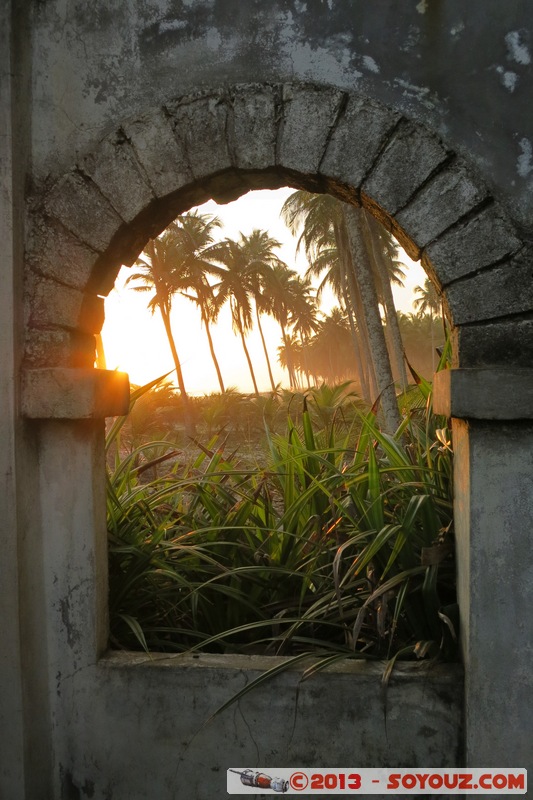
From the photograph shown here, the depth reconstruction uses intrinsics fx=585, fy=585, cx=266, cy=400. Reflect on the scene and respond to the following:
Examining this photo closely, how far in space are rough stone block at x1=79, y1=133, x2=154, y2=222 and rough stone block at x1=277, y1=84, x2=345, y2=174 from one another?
1.95 ft

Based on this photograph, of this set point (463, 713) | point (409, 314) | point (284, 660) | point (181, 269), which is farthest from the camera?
point (409, 314)

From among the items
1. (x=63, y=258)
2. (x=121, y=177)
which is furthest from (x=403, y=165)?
(x=63, y=258)

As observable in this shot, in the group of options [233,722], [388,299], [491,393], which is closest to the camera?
[491,393]

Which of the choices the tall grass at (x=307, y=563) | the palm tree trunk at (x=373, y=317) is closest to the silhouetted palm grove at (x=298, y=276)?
the palm tree trunk at (x=373, y=317)

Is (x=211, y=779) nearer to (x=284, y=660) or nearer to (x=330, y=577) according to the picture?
(x=284, y=660)

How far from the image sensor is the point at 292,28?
2359mm

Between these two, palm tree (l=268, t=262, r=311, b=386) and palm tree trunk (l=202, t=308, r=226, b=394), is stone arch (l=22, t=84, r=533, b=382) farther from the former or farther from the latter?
palm tree (l=268, t=262, r=311, b=386)

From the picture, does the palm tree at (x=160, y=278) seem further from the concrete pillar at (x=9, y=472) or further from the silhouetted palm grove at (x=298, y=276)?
the concrete pillar at (x=9, y=472)

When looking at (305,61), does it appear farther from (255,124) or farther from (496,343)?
(496,343)

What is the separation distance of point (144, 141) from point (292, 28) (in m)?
0.75

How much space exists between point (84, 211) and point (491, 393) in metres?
1.75

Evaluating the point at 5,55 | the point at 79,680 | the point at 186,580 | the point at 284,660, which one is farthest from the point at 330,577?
the point at 5,55

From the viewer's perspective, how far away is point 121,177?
2402 mm

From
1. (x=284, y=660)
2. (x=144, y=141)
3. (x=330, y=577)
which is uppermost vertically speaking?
(x=144, y=141)
